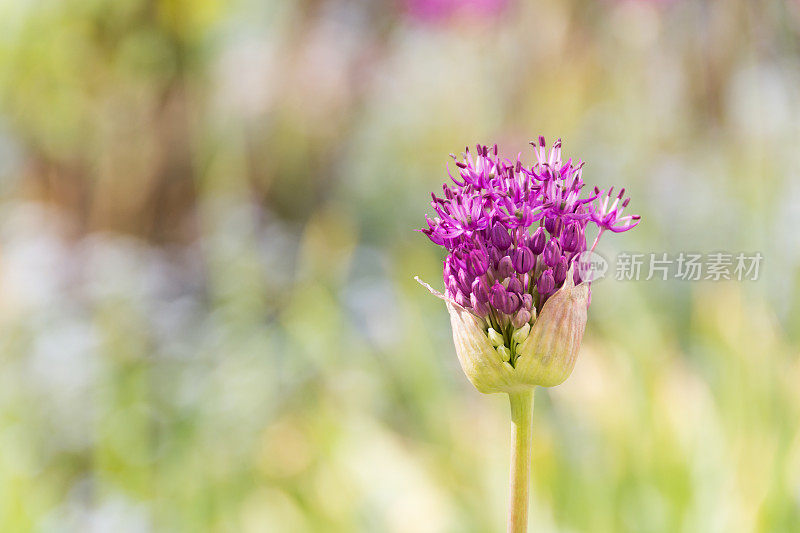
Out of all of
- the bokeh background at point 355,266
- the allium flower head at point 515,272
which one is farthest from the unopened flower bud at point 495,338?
the bokeh background at point 355,266

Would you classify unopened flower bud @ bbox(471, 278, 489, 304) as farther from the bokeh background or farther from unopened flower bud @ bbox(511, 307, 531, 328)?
the bokeh background

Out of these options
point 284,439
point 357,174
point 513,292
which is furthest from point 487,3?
point 513,292

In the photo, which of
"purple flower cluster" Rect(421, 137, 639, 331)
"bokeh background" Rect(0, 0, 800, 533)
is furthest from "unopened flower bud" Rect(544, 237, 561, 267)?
"bokeh background" Rect(0, 0, 800, 533)

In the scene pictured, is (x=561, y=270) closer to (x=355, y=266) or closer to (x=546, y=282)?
(x=546, y=282)

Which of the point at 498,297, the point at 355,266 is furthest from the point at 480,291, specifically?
the point at 355,266

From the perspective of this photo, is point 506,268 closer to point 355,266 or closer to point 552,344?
point 552,344

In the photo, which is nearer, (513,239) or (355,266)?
(513,239)
